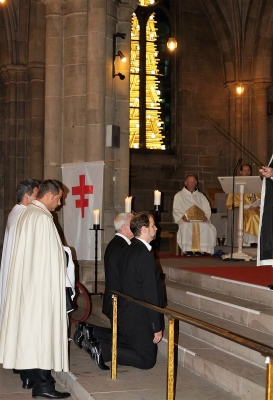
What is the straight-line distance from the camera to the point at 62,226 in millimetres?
11008

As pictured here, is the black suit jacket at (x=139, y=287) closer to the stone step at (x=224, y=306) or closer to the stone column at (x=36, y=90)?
the stone step at (x=224, y=306)

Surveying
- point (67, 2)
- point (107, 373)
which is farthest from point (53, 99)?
point (107, 373)

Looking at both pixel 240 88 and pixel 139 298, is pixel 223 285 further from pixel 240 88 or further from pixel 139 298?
pixel 240 88

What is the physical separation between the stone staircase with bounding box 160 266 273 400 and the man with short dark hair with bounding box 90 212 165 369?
0.49 metres

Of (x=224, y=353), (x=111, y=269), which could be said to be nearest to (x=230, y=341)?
(x=224, y=353)

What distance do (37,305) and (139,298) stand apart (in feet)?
3.19

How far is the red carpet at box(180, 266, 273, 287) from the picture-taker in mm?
7855

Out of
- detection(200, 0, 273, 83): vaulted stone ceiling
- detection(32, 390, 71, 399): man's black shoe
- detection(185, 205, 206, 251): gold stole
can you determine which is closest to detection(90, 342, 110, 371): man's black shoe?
detection(32, 390, 71, 399): man's black shoe

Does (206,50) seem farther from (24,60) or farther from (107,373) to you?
(107,373)

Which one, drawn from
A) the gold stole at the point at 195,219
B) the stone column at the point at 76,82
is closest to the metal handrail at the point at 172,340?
the stone column at the point at 76,82

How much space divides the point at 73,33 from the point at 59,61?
0.51 meters

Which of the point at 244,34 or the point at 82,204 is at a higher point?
the point at 244,34

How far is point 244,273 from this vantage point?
8719 mm

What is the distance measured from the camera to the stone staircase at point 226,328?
5402 millimetres
